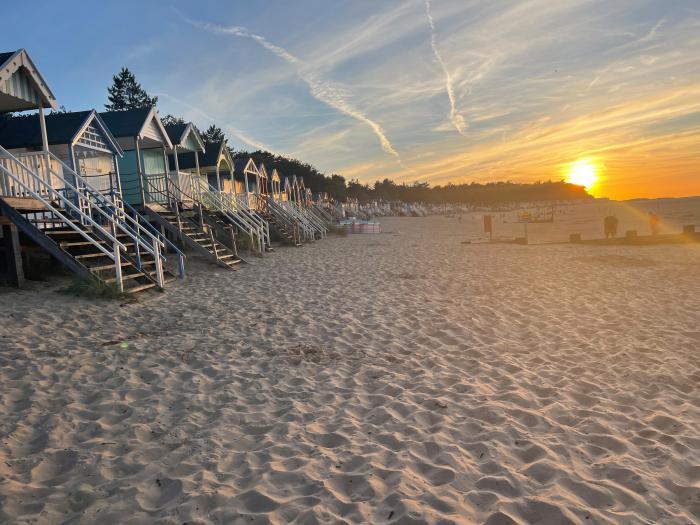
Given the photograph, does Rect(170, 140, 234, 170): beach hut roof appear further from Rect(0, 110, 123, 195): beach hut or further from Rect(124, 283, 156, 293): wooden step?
Rect(124, 283, 156, 293): wooden step

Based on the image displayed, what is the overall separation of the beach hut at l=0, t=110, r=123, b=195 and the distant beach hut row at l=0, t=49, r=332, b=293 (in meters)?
0.03

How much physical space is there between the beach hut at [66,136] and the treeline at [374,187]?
1722cm

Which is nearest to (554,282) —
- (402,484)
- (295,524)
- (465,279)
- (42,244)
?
(465,279)

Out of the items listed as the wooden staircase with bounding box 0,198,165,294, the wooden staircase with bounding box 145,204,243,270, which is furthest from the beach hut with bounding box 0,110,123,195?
the wooden staircase with bounding box 0,198,165,294

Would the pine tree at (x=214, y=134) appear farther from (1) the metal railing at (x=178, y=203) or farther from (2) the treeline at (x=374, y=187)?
(1) the metal railing at (x=178, y=203)

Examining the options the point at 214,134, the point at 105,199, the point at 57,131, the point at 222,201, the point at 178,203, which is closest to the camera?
the point at 105,199

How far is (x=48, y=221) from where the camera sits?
9.48 m

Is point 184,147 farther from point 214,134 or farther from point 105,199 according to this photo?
point 214,134

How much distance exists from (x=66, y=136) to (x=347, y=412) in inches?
501

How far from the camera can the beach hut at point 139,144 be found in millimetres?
14891

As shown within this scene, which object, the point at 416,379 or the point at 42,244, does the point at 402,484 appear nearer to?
the point at 416,379

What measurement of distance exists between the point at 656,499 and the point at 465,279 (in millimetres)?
9109

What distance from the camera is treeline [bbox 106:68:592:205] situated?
48.9 m

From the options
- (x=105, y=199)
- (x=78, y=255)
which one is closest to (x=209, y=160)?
(x=105, y=199)
